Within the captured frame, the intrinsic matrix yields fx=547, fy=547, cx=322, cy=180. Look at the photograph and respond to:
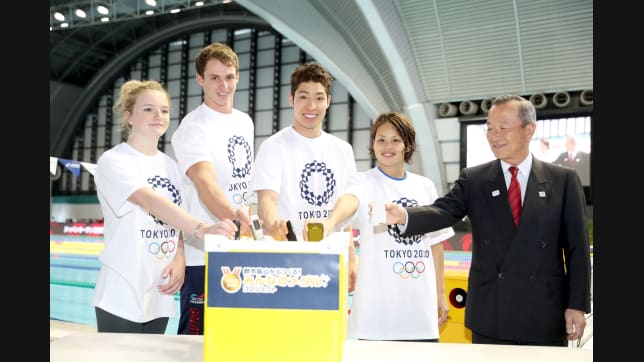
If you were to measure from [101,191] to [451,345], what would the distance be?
1.59 metres

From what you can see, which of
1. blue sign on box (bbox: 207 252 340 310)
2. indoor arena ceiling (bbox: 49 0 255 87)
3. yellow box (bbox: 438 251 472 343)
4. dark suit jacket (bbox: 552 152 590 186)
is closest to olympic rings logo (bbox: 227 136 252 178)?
blue sign on box (bbox: 207 252 340 310)

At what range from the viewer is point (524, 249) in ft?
7.00

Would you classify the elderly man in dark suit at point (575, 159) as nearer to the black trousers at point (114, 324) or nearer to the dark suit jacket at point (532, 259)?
the dark suit jacket at point (532, 259)

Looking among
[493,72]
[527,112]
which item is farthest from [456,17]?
[527,112]

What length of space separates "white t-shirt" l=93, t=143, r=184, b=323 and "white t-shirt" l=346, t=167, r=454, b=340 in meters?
0.87

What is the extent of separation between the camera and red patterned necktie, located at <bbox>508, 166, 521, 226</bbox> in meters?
2.20

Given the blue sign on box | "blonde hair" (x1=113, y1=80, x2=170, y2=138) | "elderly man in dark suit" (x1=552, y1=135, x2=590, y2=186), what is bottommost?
the blue sign on box

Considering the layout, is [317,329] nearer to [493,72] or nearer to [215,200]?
[215,200]

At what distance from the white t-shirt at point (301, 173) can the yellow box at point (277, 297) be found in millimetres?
1335

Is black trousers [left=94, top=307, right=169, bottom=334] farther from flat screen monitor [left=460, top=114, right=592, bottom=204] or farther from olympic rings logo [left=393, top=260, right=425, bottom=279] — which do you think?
flat screen monitor [left=460, top=114, right=592, bottom=204]

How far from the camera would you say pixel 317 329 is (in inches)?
44.9

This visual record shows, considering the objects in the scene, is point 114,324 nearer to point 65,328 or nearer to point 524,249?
point 524,249

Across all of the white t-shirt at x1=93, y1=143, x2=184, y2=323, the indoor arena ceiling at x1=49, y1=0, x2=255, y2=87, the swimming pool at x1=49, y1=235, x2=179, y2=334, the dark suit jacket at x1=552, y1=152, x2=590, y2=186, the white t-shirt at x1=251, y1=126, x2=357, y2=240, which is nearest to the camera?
the white t-shirt at x1=93, y1=143, x2=184, y2=323

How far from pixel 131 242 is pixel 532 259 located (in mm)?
Result: 1646
